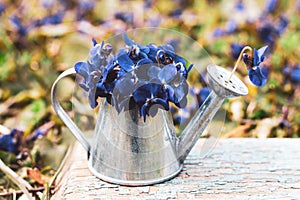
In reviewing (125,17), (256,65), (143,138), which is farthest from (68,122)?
(125,17)

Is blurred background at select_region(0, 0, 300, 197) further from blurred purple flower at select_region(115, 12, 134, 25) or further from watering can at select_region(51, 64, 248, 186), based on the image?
watering can at select_region(51, 64, 248, 186)

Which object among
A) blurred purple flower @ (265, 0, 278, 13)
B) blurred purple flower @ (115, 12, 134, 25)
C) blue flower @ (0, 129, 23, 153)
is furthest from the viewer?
blurred purple flower @ (265, 0, 278, 13)

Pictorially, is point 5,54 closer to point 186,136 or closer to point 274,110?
point 274,110

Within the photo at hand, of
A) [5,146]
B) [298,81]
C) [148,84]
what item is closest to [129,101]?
[148,84]

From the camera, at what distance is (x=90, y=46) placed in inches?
87.7

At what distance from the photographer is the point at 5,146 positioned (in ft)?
4.58

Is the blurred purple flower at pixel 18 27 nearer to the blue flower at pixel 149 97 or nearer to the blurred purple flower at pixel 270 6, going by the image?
the blurred purple flower at pixel 270 6

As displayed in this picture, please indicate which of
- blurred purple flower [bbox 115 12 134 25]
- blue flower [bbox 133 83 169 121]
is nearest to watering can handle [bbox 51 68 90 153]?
blue flower [bbox 133 83 169 121]

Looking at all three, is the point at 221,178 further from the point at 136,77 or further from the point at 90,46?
the point at 90,46

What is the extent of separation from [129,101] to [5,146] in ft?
1.91

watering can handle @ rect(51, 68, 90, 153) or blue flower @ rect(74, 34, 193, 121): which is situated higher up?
blue flower @ rect(74, 34, 193, 121)

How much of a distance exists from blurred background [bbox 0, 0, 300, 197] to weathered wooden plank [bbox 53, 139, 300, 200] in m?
0.15

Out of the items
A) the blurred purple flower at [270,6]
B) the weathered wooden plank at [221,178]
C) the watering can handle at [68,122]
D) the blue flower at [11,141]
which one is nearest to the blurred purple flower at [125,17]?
the blurred purple flower at [270,6]

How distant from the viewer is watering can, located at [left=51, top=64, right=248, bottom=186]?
98cm
